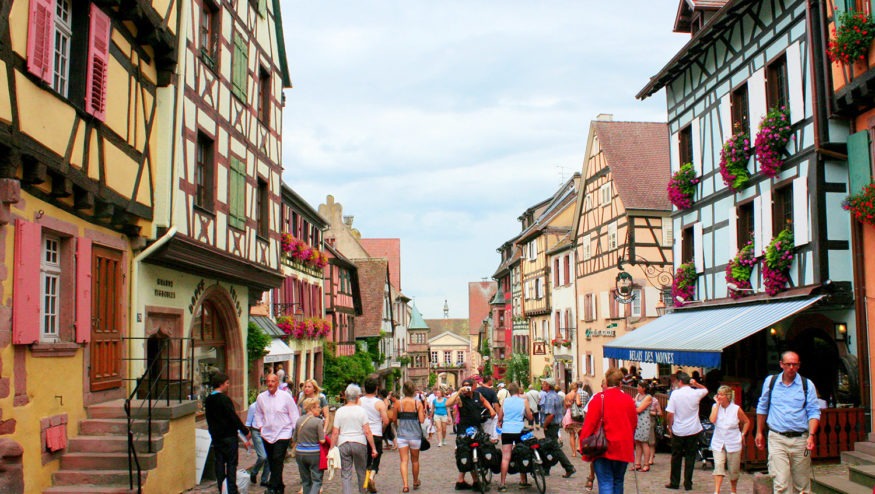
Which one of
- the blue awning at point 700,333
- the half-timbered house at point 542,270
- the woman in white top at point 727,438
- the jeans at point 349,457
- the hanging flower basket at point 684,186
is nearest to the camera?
the jeans at point 349,457

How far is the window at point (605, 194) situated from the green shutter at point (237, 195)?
20.0m

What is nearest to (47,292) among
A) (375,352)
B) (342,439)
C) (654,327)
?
(342,439)

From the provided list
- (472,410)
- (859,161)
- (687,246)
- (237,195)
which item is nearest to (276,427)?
(472,410)

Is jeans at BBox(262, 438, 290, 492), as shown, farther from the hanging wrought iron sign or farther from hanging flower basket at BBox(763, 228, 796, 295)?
the hanging wrought iron sign

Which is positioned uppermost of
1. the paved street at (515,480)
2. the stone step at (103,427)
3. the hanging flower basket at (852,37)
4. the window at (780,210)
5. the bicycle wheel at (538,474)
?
the hanging flower basket at (852,37)

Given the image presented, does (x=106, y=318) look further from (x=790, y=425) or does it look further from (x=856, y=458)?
(x=856, y=458)

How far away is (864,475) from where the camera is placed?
10.9m

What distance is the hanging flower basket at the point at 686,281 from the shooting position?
74.1ft

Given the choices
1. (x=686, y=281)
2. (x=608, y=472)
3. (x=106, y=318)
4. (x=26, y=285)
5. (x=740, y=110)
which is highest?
Answer: (x=740, y=110)

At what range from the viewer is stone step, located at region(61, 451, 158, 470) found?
1102cm

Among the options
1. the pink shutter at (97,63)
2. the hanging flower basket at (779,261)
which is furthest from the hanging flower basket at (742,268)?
the pink shutter at (97,63)

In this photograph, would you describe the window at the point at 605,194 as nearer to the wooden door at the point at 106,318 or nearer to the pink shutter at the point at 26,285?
the wooden door at the point at 106,318

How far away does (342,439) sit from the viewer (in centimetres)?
1184

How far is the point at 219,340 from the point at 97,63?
28.3 feet
